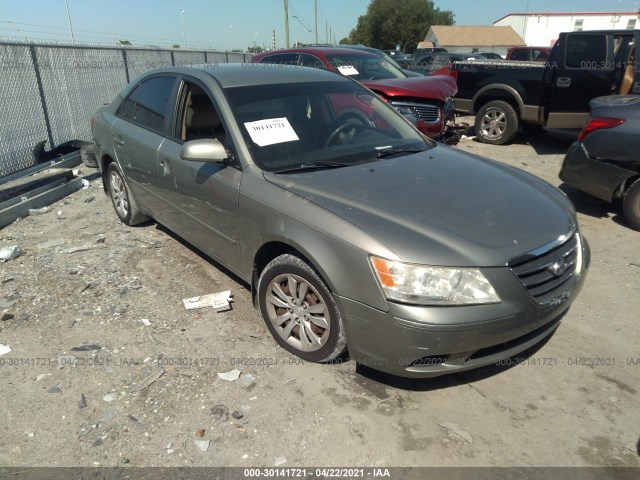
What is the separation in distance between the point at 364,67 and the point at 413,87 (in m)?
1.29

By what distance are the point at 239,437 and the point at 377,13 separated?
8203cm

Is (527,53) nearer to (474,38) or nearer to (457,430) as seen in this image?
(457,430)

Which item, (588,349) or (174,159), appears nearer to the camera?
(588,349)

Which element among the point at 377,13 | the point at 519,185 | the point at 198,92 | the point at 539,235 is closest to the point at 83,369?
the point at 198,92

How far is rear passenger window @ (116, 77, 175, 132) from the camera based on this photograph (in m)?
4.10

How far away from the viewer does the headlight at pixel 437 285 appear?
2.33 meters

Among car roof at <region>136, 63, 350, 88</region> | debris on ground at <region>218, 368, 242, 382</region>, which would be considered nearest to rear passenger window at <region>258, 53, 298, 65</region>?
car roof at <region>136, 63, 350, 88</region>

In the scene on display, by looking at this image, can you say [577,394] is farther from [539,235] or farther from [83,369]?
[83,369]

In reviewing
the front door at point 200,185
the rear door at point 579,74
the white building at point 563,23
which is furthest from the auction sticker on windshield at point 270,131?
the white building at point 563,23

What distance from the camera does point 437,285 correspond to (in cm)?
233

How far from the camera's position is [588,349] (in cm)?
316

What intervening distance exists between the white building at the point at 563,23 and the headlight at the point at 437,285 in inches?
2283

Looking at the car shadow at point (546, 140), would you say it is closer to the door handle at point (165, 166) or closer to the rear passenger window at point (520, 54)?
the door handle at point (165, 166)

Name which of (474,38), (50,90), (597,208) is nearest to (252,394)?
(597,208)
